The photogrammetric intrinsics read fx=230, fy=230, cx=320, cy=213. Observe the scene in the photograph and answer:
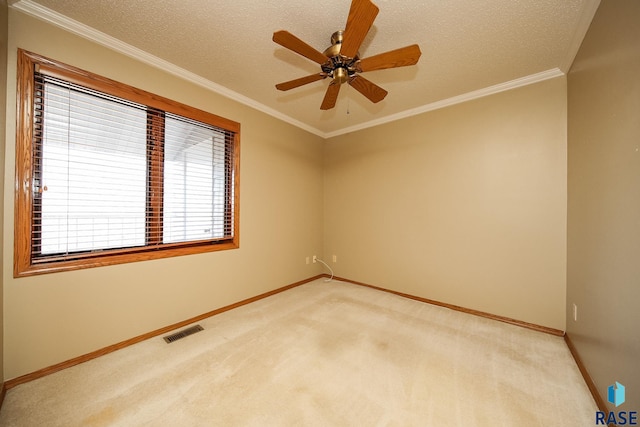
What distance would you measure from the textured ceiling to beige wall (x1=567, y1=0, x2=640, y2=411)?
297mm

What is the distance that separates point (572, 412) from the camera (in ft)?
4.38

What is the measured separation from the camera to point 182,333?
2166mm

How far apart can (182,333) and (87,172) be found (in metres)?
1.59

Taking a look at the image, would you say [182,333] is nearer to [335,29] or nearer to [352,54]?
[352,54]

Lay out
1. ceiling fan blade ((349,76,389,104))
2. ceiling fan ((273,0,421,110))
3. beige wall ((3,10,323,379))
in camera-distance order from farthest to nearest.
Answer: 1. ceiling fan blade ((349,76,389,104))
2. beige wall ((3,10,323,379))
3. ceiling fan ((273,0,421,110))

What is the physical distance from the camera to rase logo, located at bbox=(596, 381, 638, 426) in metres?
1.07

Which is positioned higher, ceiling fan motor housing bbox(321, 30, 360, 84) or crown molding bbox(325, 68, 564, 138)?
crown molding bbox(325, 68, 564, 138)

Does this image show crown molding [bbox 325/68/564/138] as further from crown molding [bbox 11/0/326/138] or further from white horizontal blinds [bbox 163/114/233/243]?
white horizontal blinds [bbox 163/114/233/243]

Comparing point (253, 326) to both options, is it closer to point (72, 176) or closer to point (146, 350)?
point (146, 350)

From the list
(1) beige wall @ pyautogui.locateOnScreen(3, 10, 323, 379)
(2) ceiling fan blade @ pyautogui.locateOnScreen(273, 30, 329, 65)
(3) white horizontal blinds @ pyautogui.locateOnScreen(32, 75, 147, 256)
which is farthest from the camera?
(3) white horizontal blinds @ pyautogui.locateOnScreen(32, 75, 147, 256)

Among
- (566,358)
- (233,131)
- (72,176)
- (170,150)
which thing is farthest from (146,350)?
(566,358)

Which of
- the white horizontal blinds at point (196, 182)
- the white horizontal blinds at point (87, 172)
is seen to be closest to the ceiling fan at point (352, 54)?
the white horizontal blinds at point (196, 182)

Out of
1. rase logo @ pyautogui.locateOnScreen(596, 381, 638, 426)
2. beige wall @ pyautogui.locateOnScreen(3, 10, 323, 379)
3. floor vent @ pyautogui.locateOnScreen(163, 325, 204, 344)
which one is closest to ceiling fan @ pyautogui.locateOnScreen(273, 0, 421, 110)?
beige wall @ pyautogui.locateOnScreen(3, 10, 323, 379)

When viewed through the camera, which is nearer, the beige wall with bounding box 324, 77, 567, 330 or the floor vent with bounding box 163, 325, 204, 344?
the floor vent with bounding box 163, 325, 204, 344
